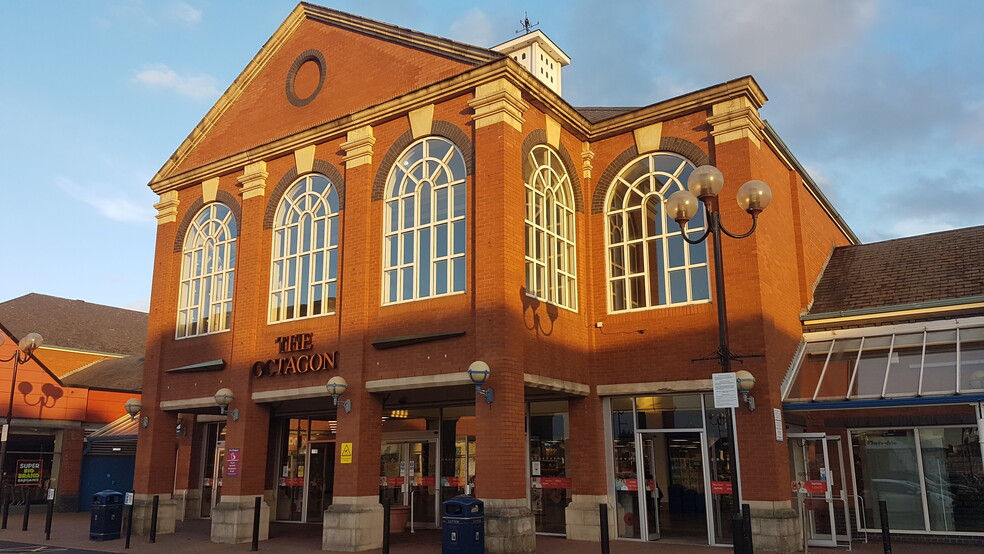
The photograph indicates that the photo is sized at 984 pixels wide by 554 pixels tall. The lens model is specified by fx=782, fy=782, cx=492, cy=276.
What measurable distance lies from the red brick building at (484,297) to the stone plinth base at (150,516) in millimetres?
76

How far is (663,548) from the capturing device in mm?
15320

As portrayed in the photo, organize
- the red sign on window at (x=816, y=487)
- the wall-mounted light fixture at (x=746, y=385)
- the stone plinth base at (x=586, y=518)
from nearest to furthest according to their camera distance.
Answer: the wall-mounted light fixture at (x=746, y=385) < the red sign on window at (x=816, y=487) < the stone plinth base at (x=586, y=518)

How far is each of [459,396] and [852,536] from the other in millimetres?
9290

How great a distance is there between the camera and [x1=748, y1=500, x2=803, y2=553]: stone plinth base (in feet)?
47.5

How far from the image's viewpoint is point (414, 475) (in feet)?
66.6

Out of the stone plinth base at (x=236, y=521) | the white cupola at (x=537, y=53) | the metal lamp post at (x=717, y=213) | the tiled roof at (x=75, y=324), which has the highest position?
the white cupola at (x=537, y=53)

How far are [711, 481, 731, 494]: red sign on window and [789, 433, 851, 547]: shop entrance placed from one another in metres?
1.39

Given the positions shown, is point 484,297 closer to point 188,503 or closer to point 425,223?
point 425,223

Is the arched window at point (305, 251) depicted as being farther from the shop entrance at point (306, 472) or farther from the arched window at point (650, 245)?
the arched window at point (650, 245)

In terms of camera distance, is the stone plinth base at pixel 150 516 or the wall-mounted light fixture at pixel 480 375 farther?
the stone plinth base at pixel 150 516

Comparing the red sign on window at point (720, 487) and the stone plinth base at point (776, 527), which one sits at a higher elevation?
the red sign on window at point (720, 487)

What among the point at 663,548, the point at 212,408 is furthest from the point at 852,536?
the point at 212,408

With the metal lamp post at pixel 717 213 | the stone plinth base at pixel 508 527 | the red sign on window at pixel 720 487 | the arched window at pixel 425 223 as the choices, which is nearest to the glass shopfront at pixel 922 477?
the red sign on window at pixel 720 487

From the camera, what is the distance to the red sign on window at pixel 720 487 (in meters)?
15.6
